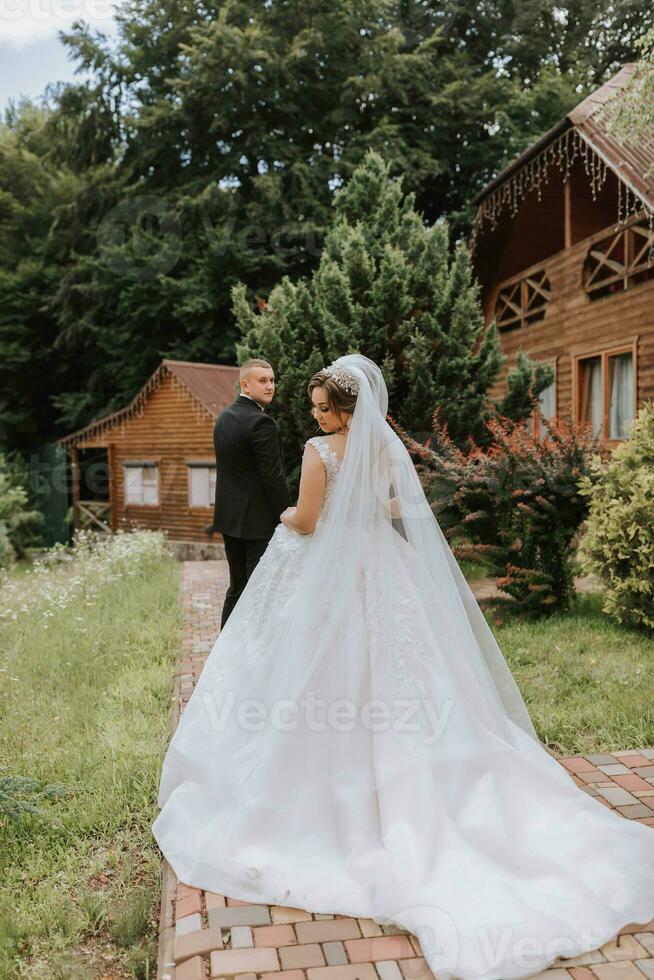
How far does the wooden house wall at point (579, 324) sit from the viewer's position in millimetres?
11773

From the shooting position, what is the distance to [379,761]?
117 inches

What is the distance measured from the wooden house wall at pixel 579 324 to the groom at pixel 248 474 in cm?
723

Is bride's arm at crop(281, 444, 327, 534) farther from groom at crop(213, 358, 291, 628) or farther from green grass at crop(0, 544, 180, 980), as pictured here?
groom at crop(213, 358, 291, 628)

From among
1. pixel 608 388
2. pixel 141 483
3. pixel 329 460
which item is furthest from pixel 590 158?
pixel 141 483

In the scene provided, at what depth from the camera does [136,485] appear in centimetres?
2219

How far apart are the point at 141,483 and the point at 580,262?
1345 centimetres

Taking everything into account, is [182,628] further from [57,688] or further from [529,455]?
[529,455]

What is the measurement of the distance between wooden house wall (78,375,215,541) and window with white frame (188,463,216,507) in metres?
0.17

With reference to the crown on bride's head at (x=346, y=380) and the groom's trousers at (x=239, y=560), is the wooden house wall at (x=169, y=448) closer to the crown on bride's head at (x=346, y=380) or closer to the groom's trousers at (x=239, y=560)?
the groom's trousers at (x=239, y=560)

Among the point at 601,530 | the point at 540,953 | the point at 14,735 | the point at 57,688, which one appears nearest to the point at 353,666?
the point at 540,953

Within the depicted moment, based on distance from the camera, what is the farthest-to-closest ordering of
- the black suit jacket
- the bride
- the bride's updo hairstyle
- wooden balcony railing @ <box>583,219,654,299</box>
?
wooden balcony railing @ <box>583,219,654,299</box>, the black suit jacket, the bride's updo hairstyle, the bride
